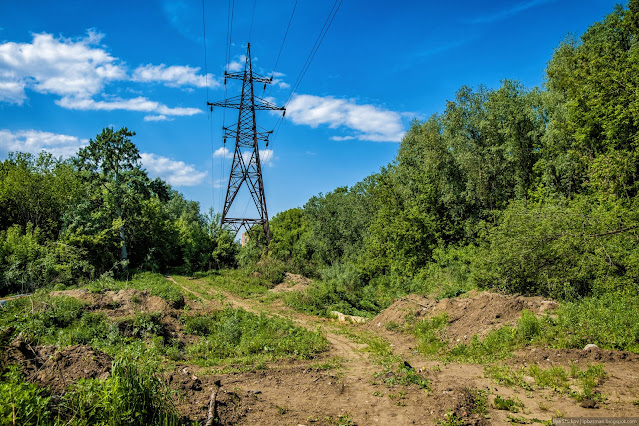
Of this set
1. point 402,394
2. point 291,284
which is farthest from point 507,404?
point 291,284

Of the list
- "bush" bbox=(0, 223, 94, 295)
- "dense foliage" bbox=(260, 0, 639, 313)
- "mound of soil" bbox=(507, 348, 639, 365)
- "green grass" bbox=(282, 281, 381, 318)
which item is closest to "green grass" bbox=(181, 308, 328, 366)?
"green grass" bbox=(282, 281, 381, 318)

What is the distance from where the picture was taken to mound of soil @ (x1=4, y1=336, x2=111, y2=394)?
4465mm

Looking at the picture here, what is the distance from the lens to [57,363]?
464cm

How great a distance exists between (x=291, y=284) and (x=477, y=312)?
599 inches

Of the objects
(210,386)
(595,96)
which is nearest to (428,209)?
(595,96)

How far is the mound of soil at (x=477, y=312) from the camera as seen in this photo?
996 cm

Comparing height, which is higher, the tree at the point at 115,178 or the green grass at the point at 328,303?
the tree at the point at 115,178

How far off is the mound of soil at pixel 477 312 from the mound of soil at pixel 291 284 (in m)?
10.6

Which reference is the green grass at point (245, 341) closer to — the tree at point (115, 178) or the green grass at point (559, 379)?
the green grass at point (559, 379)

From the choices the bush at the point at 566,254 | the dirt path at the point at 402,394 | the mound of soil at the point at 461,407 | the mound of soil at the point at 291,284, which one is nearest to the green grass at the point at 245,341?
the dirt path at the point at 402,394

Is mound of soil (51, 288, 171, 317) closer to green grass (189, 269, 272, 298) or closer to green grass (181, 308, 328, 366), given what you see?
green grass (181, 308, 328, 366)

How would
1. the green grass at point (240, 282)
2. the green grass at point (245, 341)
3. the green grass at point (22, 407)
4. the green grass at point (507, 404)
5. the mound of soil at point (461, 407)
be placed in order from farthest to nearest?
the green grass at point (240, 282), the green grass at point (245, 341), the green grass at point (507, 404), the mound of soil at point (461, 407), the green grass at point (22, 407)

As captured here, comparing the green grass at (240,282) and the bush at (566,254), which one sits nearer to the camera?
the bush at (566,254)

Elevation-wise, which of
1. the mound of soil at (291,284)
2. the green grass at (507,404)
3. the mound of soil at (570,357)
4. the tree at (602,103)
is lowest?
the green grass at (507,404)
